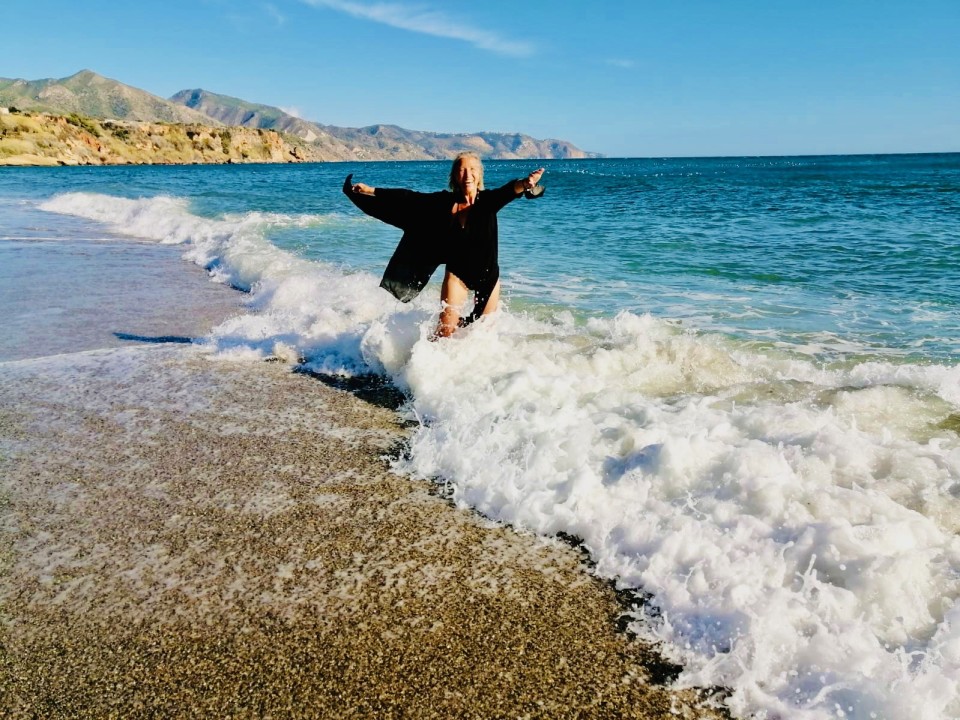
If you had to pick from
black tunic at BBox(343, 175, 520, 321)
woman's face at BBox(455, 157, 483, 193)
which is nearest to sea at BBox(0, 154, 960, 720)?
black tunic at BBox(343, 175, 520, 321)

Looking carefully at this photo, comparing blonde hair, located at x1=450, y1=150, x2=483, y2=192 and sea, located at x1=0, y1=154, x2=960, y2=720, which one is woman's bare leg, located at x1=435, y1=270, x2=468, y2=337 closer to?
sea, located at x1=0, y1=154, x2=960, y2=720

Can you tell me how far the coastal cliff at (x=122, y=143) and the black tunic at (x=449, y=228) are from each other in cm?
11767

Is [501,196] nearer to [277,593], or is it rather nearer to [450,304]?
[450,304]

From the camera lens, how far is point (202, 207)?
28609 millimetres

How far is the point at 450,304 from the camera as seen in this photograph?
638cm

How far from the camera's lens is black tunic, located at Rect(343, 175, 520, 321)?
6.24 m

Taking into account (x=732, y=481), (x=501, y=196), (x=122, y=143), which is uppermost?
(x=122, y=143)

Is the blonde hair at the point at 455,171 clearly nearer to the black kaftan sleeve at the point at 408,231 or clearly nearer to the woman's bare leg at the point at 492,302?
the black kaftan sleeve at the point at 408,231

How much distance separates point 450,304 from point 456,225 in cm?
79

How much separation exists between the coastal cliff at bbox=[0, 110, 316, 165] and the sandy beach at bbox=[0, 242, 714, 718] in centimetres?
11908

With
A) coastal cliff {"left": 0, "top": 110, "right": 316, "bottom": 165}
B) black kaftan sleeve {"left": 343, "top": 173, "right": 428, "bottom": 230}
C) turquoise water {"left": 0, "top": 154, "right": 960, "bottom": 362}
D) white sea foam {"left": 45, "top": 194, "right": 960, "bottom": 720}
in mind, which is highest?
coastal cliff {"left": 0, "top": 110, "right": 316, "bottom": 165}

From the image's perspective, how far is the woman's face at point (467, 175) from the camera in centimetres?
613

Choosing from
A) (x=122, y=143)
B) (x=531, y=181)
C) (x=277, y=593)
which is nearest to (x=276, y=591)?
(x=277, y=593)

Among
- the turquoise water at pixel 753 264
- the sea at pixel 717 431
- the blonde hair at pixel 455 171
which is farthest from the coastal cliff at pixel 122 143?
the blonde hair at pixel 455 171
